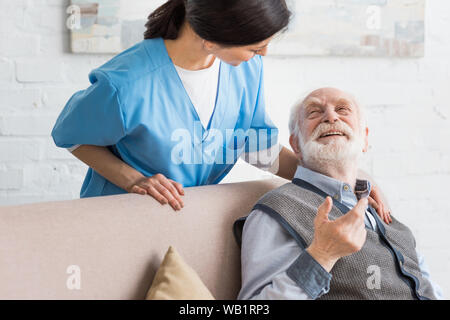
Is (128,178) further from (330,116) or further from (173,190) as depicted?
(330,116)

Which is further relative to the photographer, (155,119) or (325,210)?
(155,119)

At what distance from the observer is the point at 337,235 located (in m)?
1.10

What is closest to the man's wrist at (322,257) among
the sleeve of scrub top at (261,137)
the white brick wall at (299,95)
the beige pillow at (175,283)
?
the beige pillow at (175,283)

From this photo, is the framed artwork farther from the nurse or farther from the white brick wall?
the nurse

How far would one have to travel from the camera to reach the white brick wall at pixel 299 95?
2.04 metres

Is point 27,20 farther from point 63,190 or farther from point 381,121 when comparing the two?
point 381,121

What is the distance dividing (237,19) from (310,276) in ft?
1.82

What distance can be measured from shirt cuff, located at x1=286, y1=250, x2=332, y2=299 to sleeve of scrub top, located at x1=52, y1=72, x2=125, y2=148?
1.83 ft

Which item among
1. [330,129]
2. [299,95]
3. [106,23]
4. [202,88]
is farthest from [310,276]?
[106,23]

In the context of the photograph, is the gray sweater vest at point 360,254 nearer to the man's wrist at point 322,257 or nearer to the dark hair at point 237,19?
the man's wrist at point 322,257

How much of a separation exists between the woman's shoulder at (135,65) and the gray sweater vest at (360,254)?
0.44 m

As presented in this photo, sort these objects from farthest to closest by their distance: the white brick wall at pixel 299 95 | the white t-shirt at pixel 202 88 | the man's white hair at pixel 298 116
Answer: the white brick wall at pixel 299 95
the man's white hair at pixel 298 116
the white t-shirt at pixel 202 88

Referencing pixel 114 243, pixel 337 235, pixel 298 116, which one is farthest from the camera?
pixel 298 116

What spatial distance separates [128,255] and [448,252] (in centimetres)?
188
